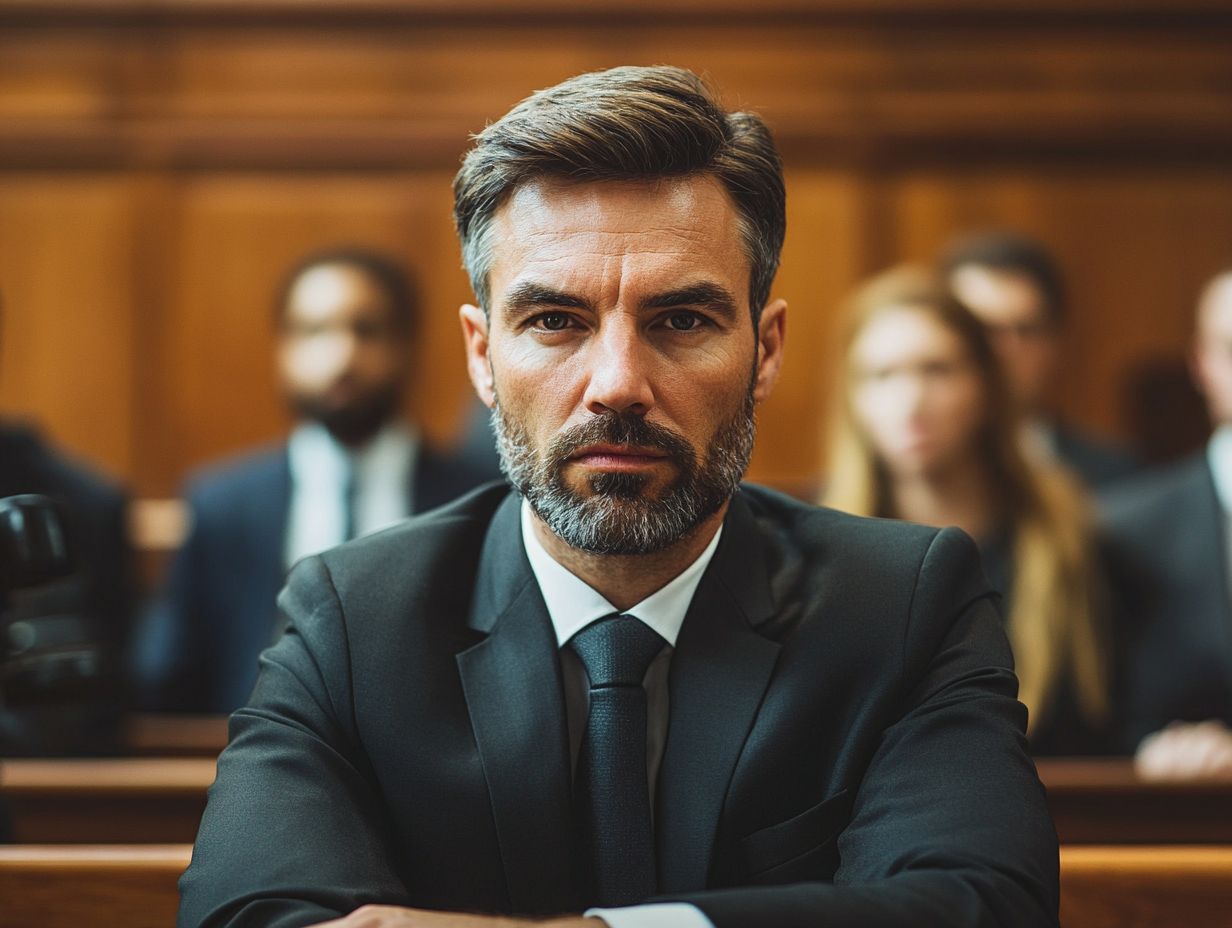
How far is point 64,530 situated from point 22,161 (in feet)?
11.8

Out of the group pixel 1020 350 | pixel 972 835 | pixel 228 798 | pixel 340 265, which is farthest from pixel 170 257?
pixel 972 835

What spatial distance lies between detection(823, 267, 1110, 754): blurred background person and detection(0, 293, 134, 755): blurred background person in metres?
1.62

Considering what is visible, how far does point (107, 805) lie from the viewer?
2.18 meters

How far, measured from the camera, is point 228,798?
1.59 m

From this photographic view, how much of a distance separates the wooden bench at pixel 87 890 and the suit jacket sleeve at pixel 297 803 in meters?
0.21

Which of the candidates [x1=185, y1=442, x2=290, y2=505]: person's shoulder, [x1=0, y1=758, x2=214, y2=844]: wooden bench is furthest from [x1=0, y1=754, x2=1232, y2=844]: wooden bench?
[x1=185, y1=442, x2=290, y2=505]: person's shoulder

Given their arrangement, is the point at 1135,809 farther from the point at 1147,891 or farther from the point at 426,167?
the point at 426,167

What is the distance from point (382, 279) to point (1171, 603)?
84.7 inches

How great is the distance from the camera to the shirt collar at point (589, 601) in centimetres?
173

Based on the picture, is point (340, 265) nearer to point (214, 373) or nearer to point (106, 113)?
point (214, 373)

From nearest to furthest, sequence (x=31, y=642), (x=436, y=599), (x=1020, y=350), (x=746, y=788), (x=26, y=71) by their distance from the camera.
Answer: (x=746, y=788), (x=436, y=599), (x=31, y=642), (x=1020, y=350), (x=26, y=71)

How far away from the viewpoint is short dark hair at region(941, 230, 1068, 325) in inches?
156

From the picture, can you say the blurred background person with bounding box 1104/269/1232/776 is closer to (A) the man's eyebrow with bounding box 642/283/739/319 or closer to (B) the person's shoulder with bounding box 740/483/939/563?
(B) the person's shoulder with bounding box 740/483/939/563

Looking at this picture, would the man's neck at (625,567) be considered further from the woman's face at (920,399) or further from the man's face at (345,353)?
the man's face at (345,353)
